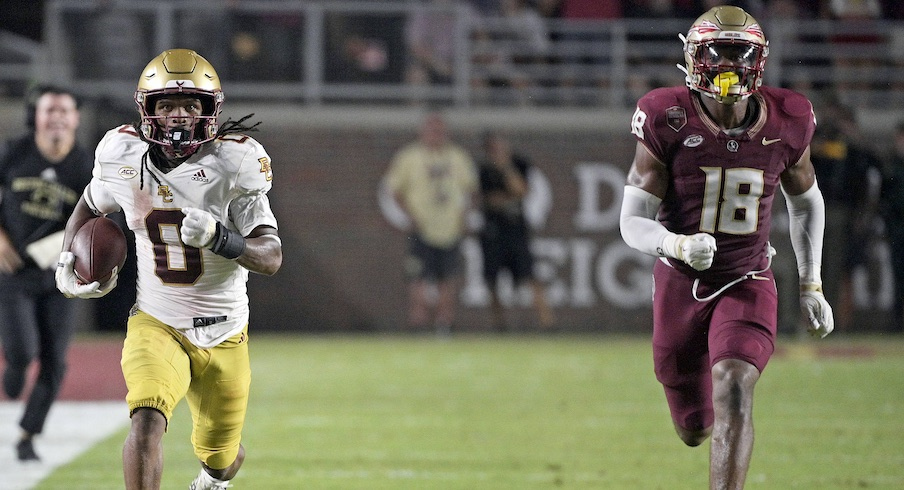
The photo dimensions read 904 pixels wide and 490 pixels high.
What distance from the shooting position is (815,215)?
14.9 feet

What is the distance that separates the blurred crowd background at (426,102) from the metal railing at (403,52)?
2 cm

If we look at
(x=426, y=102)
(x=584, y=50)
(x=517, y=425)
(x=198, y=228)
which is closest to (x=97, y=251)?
(x=198, y=228)

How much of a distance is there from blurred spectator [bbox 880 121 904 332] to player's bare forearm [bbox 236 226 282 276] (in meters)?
8.36

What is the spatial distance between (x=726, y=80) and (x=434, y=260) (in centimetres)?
765

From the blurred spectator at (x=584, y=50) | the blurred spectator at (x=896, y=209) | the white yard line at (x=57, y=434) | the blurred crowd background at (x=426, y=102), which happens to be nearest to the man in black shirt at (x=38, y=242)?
the white yard line at (x=57, y=434)

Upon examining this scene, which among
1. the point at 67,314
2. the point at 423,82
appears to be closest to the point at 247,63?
the point at 423,82

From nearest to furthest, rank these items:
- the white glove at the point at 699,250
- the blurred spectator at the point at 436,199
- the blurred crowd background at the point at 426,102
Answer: the white glove at the point at 699,250, the blurred spectator at the point at 436,199, the blurred crowd background at the point at 426,102

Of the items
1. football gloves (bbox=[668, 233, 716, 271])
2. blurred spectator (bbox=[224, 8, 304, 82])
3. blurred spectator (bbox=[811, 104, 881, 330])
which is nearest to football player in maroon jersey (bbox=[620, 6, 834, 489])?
football gloves (bbox=[668, 233, 716, 271])

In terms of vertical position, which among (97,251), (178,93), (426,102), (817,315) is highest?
(178,93)

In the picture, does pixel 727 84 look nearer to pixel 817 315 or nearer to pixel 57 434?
pixel 817 315

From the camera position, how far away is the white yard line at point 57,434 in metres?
5.61

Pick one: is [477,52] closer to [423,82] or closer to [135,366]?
[423,82]

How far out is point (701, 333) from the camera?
448 centimetres

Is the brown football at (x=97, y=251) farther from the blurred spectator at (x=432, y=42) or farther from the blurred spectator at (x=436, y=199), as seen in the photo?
the blurred spectator at (x=432, y=42)
